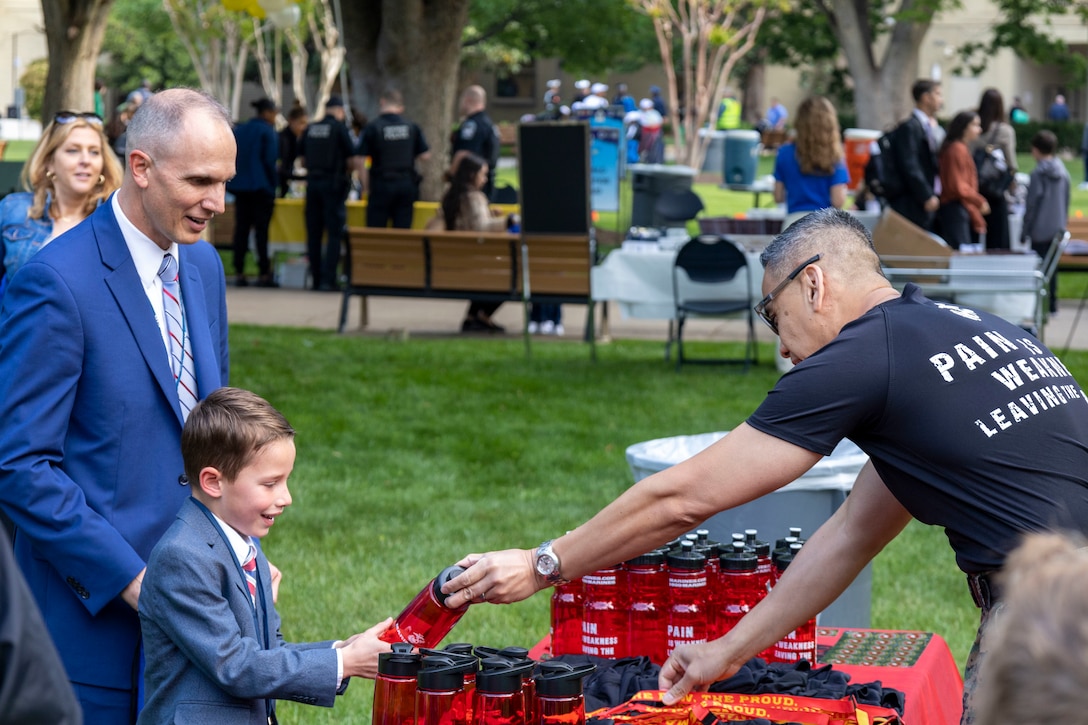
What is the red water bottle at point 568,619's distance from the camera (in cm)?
364

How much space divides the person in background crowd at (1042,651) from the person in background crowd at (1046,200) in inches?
559

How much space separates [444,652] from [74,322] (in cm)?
109

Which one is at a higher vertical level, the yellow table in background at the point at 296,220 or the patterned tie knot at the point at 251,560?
the patterned tie knot at the point at 251,560

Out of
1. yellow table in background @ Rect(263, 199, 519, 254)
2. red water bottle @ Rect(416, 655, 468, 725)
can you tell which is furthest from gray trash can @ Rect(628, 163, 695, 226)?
red water bottle @ Rect(416, 655, 468, 725)

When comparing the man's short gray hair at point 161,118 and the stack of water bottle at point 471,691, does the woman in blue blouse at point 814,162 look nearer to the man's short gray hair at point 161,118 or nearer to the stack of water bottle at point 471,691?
the man's short gray hair at point 161,118

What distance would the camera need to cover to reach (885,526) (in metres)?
3.29

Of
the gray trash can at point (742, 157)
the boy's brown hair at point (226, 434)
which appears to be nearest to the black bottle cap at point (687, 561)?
the boy's brown hair at point (226, 434)

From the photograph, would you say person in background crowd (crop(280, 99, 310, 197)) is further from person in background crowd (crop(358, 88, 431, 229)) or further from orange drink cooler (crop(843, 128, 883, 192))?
orange drink cooler (crop(843, 128, 883, 192))

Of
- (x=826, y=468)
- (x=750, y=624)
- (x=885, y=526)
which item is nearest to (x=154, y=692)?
(x=750, y=624)

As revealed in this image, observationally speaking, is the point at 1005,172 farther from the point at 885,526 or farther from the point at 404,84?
the point at 885,526

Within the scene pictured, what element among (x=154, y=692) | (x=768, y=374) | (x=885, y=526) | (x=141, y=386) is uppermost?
(x=141, y=386)

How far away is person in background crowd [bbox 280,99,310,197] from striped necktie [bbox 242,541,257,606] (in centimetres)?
1794

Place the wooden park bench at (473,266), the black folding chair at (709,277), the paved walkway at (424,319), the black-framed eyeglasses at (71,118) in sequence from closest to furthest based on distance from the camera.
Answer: the black-framed eyeglasses at (71,118)
the black folding chair at (709,277)
the wooden park bench at (473,266)
the paved walkway at (424,319)

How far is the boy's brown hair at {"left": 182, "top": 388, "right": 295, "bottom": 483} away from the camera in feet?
9.39
